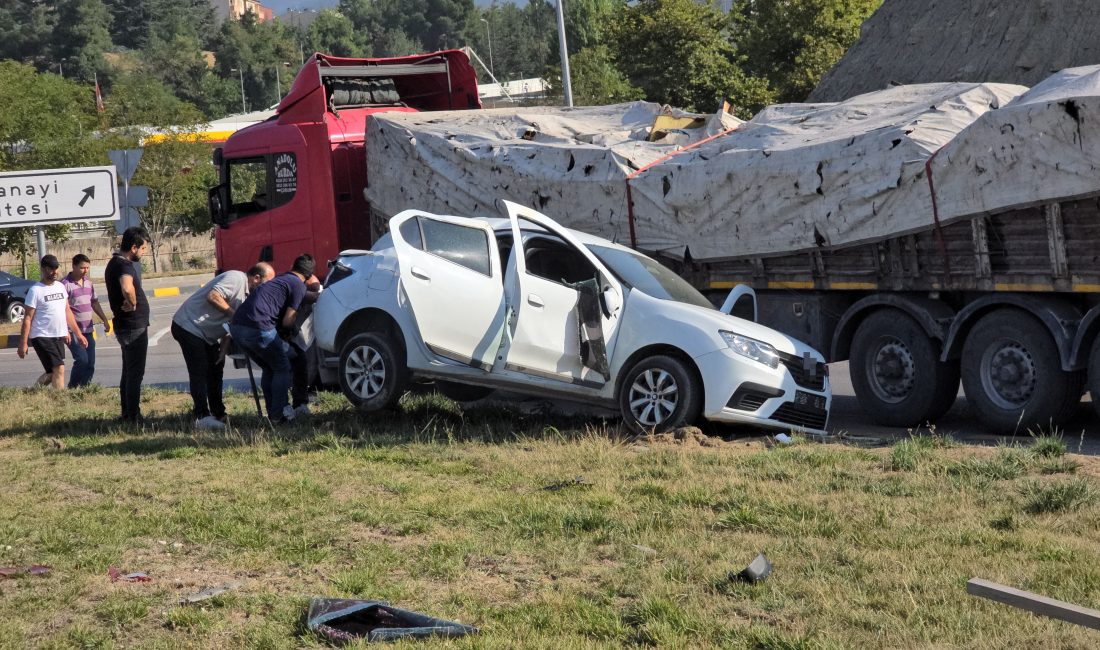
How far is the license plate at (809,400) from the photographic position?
31.5 ft

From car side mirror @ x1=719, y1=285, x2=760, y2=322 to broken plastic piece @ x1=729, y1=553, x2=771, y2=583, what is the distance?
481 cm

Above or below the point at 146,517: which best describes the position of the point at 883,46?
above

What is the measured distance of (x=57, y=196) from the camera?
13.3 metres

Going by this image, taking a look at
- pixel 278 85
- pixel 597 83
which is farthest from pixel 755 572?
pixel 278 85

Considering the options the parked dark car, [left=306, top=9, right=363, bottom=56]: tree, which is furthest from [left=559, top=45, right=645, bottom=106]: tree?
[left=306, top=9, right=363, bottom=56]: tree

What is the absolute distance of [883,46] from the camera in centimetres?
2392

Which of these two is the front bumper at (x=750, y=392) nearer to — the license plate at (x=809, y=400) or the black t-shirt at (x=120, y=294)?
the license plate at (x=809, y=400)

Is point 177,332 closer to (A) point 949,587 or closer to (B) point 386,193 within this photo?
(B) point 386,193

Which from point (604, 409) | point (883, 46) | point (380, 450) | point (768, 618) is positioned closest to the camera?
point (768, 618)

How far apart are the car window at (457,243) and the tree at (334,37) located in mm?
137071

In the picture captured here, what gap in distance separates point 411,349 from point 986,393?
4.50 m

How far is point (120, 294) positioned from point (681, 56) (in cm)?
3030

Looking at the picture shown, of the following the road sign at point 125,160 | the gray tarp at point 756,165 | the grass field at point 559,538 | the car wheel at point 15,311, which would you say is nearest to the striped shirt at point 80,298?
the road sign at point 125,160

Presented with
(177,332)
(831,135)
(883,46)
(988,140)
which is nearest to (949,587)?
(988,140)
